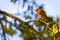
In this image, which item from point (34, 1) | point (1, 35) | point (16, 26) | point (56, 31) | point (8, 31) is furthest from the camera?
point (34, 1)

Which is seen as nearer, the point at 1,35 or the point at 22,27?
the point at 1,35

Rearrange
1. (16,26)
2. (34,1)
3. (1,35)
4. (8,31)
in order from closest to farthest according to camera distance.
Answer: (1,35) < (16,26) < (8,31) < (34,1)

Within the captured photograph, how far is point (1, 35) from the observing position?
64.4 inches

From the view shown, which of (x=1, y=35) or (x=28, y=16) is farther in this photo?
(x=28, y=16)

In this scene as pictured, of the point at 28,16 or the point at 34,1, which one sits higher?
the point at 34,1

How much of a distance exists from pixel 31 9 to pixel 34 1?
0.50 feet

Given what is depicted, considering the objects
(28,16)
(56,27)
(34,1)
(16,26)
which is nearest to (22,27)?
(16,26)

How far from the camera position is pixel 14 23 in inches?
72.0

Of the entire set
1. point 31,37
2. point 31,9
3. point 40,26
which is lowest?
point 31,37

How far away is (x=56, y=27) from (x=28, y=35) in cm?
93

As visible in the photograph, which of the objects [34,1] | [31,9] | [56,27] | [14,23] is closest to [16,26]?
[14,23]

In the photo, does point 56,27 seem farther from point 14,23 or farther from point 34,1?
point 34,1

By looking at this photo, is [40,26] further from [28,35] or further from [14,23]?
[14,23]

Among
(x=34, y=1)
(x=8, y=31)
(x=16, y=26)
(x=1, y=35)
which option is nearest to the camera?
(x=1, y=35)
